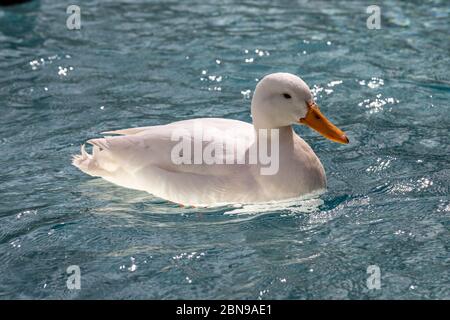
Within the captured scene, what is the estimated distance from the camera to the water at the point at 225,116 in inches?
226

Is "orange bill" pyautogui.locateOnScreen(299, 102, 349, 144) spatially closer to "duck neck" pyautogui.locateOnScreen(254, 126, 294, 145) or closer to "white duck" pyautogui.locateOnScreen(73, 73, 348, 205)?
"white duck" pyautogui.locateOnScreen(73, 73, 348, 205)

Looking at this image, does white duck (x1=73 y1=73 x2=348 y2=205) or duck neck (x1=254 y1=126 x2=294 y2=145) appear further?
duck neck (x1=254 y1=126 x2=294 y2=145)

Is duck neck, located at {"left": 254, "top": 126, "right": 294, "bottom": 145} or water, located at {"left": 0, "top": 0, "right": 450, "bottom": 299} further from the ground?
duck neck, located at {"left": 254, "top": 126, "right": 294, "bottom": 145}

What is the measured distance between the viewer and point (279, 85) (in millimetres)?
6590

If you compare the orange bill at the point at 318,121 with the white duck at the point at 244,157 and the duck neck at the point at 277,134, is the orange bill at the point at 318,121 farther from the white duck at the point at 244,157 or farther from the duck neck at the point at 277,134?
the duck neck at the point at 277,134

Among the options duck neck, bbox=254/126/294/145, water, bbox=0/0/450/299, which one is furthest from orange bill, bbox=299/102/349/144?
water, bbox=0/0/450/299

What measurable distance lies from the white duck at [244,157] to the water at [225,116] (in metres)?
0.12

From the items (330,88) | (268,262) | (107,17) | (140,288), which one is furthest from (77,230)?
(107,17)

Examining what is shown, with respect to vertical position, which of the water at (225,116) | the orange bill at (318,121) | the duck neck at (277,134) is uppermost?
the orange bill at (318,121)

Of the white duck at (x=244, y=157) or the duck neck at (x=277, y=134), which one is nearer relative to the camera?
the white duck at (x=244, y=157)

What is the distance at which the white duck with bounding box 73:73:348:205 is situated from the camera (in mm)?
6566

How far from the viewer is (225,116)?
8.56 metres

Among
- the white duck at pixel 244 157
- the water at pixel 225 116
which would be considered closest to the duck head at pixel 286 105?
the white duck at pixel 244 157

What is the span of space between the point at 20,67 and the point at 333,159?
4069 millimetres
